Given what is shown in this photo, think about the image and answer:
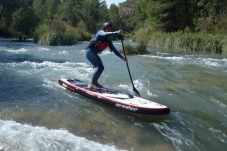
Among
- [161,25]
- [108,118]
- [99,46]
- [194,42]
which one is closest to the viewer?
[108,118]

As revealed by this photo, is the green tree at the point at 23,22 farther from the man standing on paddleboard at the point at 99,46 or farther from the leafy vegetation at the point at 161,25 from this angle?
the man standing on paddleboard at the point at 99,46

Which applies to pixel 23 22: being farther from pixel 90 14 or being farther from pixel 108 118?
pixel 108 118

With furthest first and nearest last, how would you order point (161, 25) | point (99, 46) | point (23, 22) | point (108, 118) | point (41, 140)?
point (23, 22) < point (161, 25) < point (99, 46) < point (108, 118) < point (41, 140)

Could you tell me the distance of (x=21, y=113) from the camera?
26.0 ft

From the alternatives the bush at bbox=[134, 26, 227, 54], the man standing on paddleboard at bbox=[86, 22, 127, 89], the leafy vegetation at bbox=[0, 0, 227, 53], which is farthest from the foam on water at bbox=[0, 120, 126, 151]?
the bush at bbox=[134, 26, 227, 54]

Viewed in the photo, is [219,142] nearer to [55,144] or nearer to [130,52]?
[55,144]

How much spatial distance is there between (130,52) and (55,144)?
739 inches

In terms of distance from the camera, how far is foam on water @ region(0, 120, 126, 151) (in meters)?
6.02

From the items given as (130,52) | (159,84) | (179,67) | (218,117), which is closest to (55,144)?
(218,117)

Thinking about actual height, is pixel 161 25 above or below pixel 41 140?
above

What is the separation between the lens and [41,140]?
6289mm

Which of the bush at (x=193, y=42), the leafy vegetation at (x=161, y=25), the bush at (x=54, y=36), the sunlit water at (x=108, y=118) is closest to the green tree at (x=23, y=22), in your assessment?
the leafy vegetation at (x=161, y=25)

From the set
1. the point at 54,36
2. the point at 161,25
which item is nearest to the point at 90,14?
the point at 161,25

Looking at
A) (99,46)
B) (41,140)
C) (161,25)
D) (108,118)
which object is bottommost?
(108,118)
